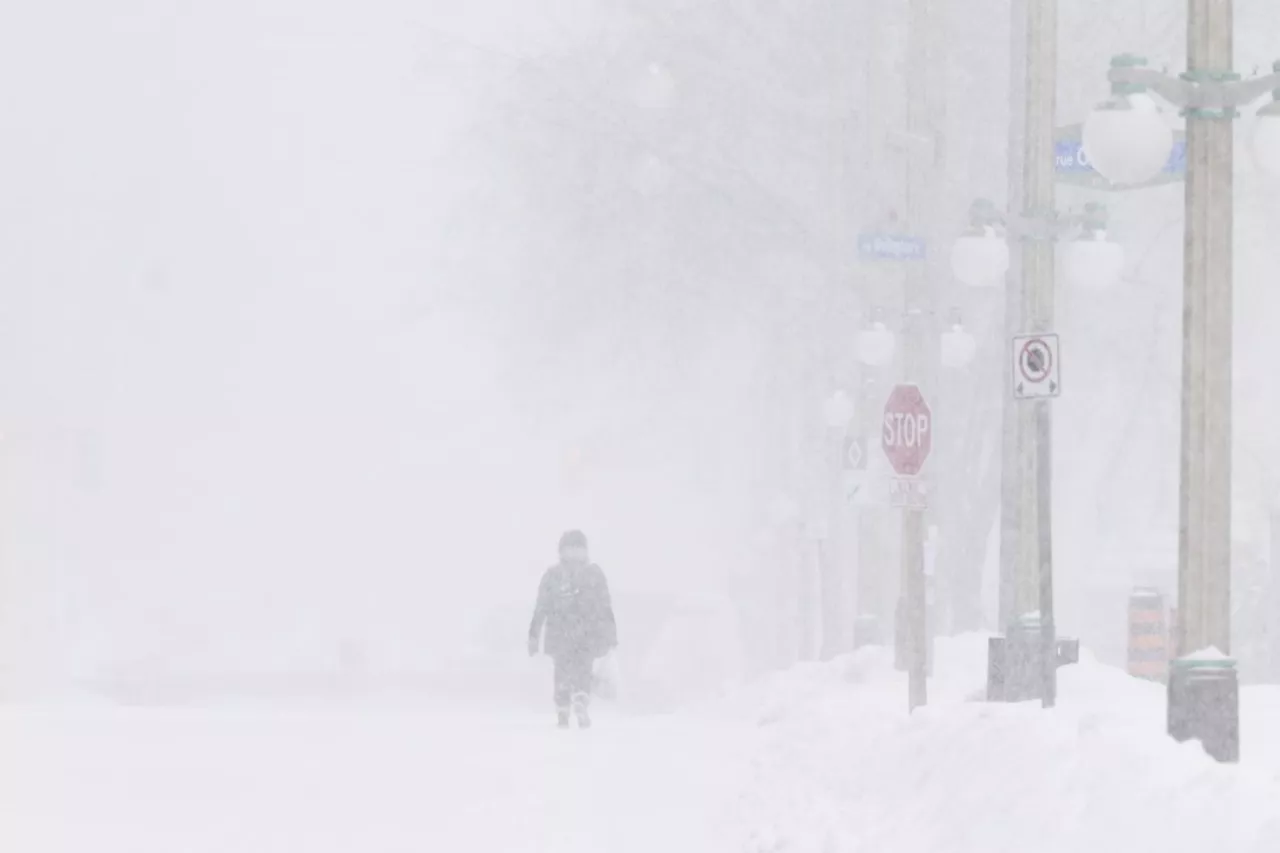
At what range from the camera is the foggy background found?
2992 cm

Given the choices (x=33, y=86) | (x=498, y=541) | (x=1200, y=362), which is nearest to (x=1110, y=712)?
(x=1200, y=362)

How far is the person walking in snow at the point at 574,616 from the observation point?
73.5 ft

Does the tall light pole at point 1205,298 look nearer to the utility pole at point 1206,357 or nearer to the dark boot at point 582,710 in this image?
the utility pole at point 1206,357

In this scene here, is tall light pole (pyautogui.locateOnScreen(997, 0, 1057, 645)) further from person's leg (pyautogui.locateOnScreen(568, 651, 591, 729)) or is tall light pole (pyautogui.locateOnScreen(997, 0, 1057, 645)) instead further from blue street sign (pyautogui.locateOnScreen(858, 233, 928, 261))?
person's leg (pyautogui.locateOnScreen(568, 651, 591, 729))

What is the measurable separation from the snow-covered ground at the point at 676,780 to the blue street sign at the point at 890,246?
3413 millimetres

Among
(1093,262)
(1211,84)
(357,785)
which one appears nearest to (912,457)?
(1093,262)

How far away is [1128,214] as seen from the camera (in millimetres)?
30141

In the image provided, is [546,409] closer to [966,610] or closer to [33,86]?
[966,610]

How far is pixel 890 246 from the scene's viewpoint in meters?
22.8

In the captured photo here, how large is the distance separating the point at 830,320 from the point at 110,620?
40030 millimetres

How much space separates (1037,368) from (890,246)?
702 cm

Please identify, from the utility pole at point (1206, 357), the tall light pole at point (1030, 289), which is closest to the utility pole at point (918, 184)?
the tall light pole at point (1030, 289)

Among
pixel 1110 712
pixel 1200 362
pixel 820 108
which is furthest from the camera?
pixel 820 108

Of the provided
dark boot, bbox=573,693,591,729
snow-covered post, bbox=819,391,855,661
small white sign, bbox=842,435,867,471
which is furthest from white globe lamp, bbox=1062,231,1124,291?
snow-covered post, bbox=819,391,855,661
